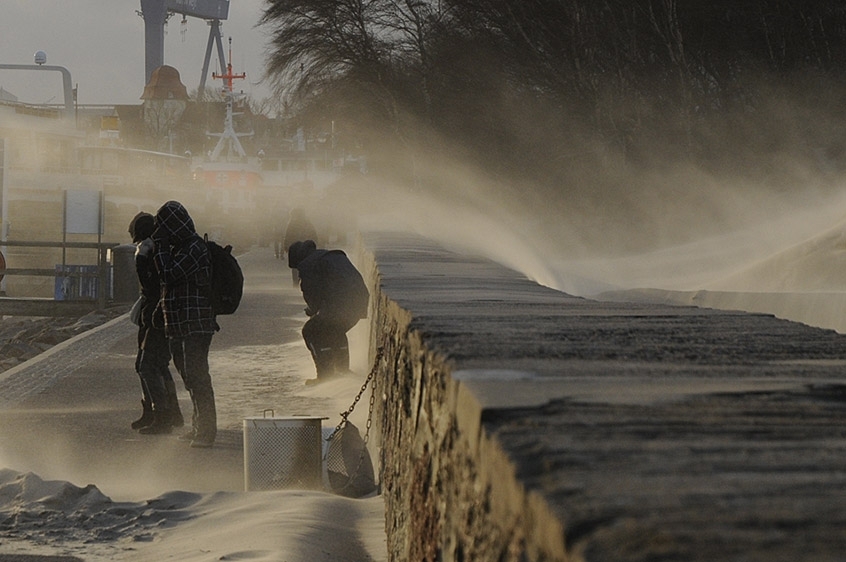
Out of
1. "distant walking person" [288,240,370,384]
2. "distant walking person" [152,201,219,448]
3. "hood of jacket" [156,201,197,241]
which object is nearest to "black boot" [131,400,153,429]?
"distant walking person" [152,201,219,448]

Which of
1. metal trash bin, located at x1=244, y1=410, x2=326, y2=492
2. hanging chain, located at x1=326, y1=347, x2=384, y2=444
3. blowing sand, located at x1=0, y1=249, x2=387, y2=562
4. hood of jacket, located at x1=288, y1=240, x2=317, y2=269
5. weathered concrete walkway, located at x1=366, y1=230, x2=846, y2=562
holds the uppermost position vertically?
hood of jacket, located at x1=288, y1=240, x2=317, y2=269

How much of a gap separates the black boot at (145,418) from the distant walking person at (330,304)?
209 centimetres

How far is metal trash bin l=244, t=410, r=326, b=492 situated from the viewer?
25.1 ft

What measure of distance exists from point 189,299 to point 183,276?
0.19 metres

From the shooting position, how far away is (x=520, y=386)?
2.77 meters

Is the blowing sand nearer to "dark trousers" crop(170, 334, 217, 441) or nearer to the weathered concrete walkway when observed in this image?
"dark trousers" crop(170, 334, 217, 441)

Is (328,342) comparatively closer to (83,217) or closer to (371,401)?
(371,401)

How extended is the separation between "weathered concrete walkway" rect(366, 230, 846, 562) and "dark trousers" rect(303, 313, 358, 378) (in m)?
7.34

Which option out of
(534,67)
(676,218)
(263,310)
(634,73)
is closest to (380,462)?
(263,310)

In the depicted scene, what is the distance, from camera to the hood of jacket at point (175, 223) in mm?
9500

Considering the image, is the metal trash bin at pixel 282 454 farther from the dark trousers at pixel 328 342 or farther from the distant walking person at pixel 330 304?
the dark trousers at pixel 328 342

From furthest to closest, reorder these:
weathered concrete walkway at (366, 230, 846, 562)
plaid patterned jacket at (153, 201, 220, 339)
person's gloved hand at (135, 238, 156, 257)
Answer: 1. person's gloved hand at (135, 238, 156, 257)
2. plaid patterned jacket at (153, 201, 220, 339)
3. weathered concrete walkway at (366, 230, 846, 562)

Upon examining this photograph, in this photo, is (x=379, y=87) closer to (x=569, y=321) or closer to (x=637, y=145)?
(x=637, y=145)

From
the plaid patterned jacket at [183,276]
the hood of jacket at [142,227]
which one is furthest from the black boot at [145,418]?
the hood of jacket at [142,227]
